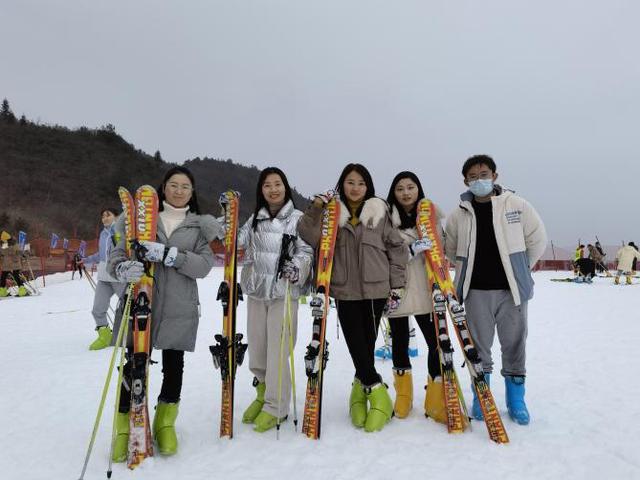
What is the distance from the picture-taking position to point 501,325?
335cm

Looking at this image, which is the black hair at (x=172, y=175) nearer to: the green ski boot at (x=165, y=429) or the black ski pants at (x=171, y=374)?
the black ski pants at (x=171, y=374)

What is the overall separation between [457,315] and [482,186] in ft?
3.51

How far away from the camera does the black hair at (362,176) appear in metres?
3.37

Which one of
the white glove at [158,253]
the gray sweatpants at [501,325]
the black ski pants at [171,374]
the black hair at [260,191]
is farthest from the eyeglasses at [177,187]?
the gray sweatpants at [501,325]

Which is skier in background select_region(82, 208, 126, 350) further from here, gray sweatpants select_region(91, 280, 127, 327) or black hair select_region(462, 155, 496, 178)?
black hair select_region(462, 155, 496, 178)

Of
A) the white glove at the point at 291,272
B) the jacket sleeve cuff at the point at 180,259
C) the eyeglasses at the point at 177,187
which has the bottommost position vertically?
the white glove at the point at 291,272

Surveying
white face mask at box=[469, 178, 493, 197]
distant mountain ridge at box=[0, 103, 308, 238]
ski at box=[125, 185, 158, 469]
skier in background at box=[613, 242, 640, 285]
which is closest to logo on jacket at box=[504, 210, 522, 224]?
white face mask at box=[469, 178, 493, 197]

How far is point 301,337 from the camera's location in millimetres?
7086

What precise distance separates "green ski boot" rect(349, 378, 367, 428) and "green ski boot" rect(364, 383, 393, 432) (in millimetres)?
91

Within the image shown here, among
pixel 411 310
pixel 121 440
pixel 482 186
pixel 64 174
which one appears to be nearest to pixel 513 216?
pixel 482 186

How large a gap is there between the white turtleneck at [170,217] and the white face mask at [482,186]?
A: 234cm

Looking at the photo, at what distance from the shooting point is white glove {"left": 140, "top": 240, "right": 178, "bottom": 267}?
2676mm

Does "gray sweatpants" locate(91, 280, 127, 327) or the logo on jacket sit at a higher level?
the logo on jacket

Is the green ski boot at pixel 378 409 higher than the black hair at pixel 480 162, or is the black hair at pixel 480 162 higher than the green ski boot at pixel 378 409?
the black hair at pixel 480 162
